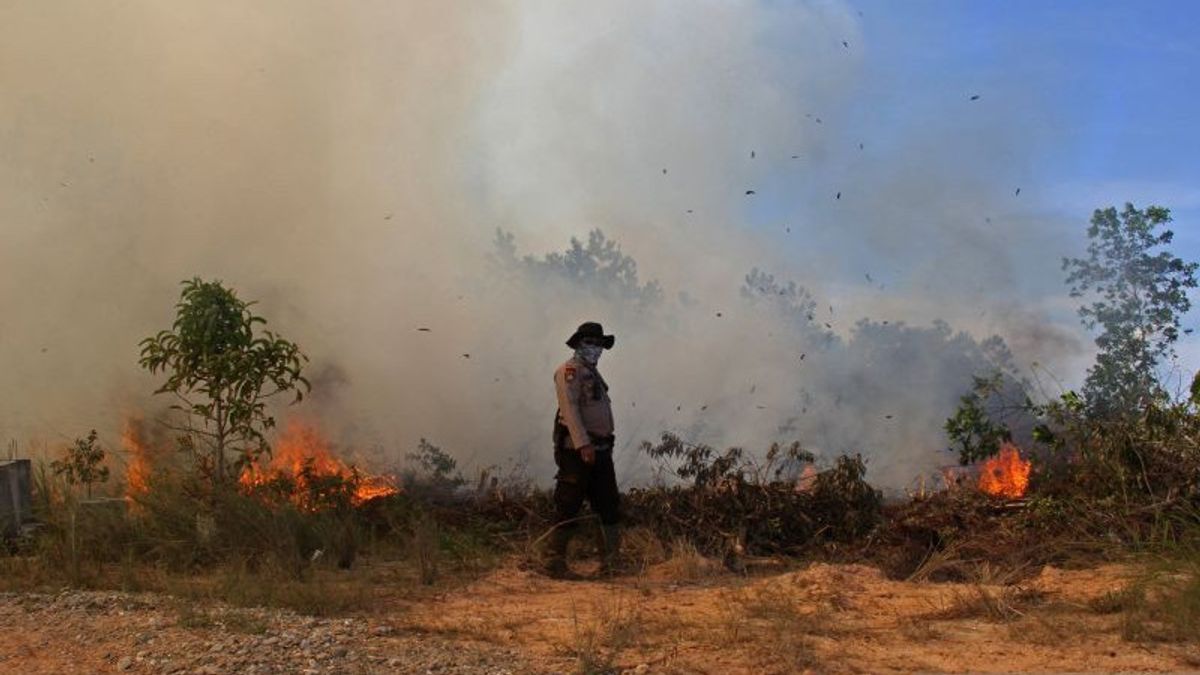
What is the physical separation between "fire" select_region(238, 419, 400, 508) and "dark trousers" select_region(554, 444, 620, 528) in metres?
2.02

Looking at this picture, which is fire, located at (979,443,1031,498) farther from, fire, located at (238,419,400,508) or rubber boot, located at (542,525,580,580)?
fire, located at (238,419,400,508)

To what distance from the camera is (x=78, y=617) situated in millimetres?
5676

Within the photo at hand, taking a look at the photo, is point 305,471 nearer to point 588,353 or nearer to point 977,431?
point 588,353

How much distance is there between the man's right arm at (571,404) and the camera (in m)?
7.13

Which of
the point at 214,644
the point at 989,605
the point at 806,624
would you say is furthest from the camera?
the point at 989,605

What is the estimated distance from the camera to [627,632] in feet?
17.0

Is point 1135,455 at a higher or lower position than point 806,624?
higher

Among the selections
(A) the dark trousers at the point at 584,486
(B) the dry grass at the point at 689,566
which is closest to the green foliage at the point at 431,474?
(A) the dark trousers at the point at 584,486

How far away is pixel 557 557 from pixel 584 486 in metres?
0.52

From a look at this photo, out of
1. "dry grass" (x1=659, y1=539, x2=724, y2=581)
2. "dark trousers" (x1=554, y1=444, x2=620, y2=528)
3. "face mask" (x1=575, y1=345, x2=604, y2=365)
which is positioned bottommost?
"dry grass" (x1=659, y1=539, x2=724, y2=581)

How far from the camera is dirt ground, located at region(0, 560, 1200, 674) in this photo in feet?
15.6

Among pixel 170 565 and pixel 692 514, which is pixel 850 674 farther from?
pixel 170 565

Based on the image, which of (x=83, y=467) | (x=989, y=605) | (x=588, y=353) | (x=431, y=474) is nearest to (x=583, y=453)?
(x=588, y=353)

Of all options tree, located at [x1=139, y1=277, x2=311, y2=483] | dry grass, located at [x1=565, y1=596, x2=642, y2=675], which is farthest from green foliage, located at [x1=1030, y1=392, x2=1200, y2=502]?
tree, located at [x1=139, y1=277, x2=311, y2=483]
